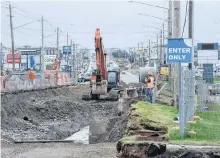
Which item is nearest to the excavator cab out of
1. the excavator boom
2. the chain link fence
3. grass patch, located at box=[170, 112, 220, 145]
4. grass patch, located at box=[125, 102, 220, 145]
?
the excavator boom

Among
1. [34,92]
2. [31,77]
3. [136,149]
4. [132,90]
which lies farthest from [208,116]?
[31,77]

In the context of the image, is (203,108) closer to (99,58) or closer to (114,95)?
(99,58)

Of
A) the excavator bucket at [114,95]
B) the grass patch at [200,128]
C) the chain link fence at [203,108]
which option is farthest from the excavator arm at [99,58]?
the grass patch at [200,128]

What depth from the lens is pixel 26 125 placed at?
26734 millimetres

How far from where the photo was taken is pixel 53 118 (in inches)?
1278

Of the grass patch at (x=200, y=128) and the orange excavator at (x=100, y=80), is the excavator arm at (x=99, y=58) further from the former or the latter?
the grass patch at (x=200, y=128)

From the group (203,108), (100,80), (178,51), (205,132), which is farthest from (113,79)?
(205,132)

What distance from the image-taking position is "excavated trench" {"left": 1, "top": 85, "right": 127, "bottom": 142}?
75.7 ft

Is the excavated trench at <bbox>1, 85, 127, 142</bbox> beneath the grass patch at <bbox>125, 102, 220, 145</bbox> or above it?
beneath

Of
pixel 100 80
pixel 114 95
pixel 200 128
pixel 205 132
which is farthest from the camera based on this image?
pixel 114 95

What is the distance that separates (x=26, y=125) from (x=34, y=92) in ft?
65.4

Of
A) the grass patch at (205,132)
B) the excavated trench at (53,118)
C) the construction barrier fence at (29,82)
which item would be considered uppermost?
the grass patch at (205,132)

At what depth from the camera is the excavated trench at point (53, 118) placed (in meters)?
23.1

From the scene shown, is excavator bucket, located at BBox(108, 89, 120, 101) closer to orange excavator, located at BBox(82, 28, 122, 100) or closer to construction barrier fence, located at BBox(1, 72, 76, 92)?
orange excavator, located at BBox(82, 28, 122, 100)
